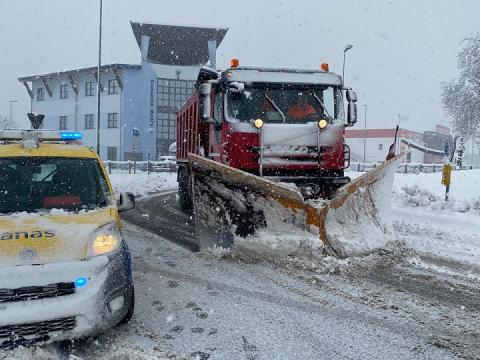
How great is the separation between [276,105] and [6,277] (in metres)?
5.15

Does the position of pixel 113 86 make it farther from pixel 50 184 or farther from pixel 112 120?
pixel 50 184

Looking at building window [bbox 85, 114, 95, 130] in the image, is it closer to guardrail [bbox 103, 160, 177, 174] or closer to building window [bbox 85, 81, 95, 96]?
building window [bbox 85, 81, 95, 96]

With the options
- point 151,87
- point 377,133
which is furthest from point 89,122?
point 377,133

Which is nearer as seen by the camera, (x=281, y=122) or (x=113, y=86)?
(x=281, y=122)

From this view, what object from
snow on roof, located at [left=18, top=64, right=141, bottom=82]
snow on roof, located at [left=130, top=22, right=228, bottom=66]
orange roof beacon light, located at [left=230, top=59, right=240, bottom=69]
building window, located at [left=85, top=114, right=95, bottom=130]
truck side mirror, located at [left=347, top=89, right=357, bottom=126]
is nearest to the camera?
orange roof beacon light, located at [left=230, top=59, right=240, bottom=69]

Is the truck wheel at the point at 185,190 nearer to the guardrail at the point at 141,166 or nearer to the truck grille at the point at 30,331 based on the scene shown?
the truck grille at the point at 30,331

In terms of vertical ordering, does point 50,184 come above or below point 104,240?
above

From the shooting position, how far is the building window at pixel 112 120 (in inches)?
1727

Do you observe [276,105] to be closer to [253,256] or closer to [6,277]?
[253,256]

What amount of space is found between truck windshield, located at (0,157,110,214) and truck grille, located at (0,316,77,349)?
109cm

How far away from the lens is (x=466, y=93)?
44.6m

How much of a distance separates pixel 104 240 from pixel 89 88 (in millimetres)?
45371

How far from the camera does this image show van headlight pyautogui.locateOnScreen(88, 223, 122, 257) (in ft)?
11.8

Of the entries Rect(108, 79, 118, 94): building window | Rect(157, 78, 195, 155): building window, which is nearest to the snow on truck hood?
Rect(157, 78, 195, 155): building window
